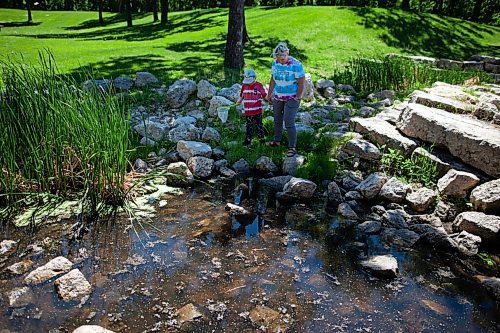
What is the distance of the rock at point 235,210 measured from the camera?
5.72 m

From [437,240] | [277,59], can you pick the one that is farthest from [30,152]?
[437,240]

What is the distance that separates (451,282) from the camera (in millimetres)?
4395

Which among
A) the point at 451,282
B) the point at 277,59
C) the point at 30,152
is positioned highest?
the point at 277,59

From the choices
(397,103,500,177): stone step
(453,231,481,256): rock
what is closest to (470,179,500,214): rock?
(397,103,500,177): stone step

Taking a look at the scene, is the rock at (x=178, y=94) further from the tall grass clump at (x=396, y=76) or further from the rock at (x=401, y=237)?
the rock at (x=401, y=237)

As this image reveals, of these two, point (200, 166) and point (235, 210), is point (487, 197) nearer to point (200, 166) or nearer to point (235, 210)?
point (235, 210)

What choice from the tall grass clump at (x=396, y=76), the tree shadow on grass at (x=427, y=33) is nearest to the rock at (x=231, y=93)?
the tall grass clump at (x=396, y=76)

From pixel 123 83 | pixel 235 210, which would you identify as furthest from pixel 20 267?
pixel 123 83

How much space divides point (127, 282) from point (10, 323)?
1.06 m

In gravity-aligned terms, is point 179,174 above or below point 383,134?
below

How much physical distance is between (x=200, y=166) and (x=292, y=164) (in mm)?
1544

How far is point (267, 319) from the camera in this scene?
3762 mm

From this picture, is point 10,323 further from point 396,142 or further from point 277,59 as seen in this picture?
point 396,142

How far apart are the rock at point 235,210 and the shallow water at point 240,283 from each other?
0.54 ft
